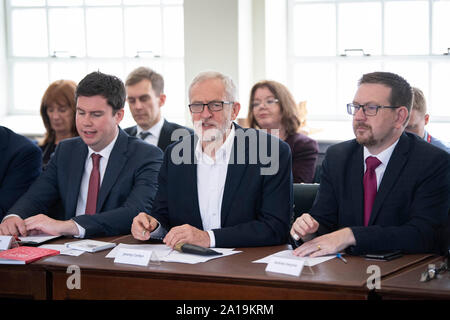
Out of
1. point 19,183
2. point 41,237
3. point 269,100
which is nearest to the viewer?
point 41,237

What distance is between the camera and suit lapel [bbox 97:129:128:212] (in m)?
3.30

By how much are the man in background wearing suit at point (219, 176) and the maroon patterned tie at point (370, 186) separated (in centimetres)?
36

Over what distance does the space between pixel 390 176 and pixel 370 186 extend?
0.39 ft

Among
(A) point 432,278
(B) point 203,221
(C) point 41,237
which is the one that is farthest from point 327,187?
(C) point 41,237

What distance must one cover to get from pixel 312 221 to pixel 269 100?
8.01ft

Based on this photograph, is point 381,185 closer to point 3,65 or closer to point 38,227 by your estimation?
point 38,227

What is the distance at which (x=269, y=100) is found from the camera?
16.2 ft

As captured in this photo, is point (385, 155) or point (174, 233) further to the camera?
point (385, 155)

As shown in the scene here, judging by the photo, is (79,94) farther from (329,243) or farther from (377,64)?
(377,64)

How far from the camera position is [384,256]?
95.0 inches

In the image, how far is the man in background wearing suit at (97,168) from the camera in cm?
330

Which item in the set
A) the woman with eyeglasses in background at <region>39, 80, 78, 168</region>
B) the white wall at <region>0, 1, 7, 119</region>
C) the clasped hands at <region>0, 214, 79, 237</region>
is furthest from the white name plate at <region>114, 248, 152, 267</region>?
the white wall at <region>0, 1, 7, 119</region>

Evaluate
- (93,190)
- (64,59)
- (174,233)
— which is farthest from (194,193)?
(64,59)
